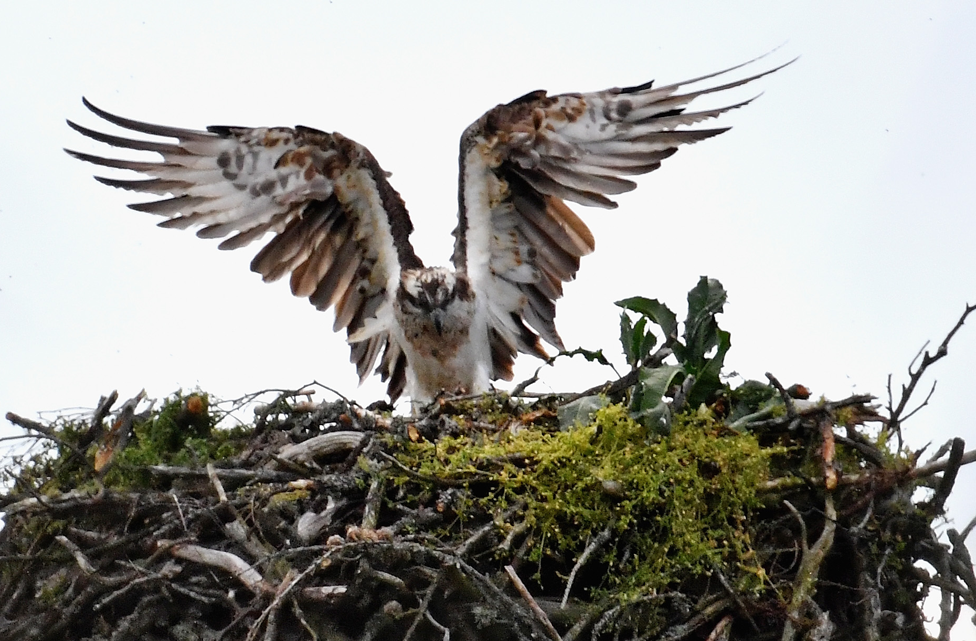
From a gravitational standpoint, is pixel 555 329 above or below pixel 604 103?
A: below

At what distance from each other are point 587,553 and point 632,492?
0.96ft

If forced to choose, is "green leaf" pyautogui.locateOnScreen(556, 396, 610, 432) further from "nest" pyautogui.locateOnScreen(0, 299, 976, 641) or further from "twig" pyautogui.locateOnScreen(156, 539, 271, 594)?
"twig" pyautogui.locateOnScreen(156, 539, 271, 594)

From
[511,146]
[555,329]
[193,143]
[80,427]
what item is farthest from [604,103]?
[80,427]

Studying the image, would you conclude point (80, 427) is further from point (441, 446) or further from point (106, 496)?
point (441, 446)

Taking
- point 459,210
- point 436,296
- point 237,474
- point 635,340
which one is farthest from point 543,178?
point 237,474

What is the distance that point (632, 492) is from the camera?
3.81m

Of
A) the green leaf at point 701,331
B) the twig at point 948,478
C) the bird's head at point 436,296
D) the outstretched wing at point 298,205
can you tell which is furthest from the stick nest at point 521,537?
the outstretched wing at point 298,205

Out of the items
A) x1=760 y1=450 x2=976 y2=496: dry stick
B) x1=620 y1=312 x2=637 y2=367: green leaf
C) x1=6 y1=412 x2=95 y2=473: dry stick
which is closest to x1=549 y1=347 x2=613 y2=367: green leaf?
x1=620 y1=312 x2=637 y2=367: green leaf

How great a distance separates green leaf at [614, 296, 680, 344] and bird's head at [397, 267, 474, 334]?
4.32 feet

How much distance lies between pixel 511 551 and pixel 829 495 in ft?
3.34

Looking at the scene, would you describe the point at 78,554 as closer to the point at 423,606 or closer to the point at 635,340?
the point at 423,606

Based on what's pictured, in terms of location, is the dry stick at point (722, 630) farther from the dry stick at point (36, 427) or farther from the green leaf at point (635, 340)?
the dry stick at point (36, 427)

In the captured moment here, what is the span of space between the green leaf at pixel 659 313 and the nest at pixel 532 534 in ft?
0.39

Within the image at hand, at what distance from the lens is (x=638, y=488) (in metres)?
3.81
